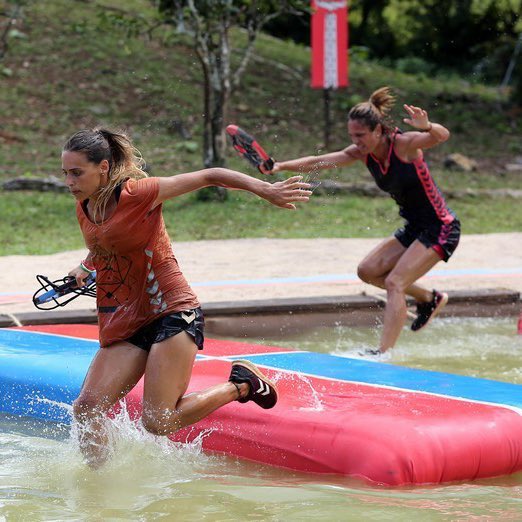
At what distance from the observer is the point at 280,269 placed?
10641 millimetres

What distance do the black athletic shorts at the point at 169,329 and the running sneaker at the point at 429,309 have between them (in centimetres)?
358

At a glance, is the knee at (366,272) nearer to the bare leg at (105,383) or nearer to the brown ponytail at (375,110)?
the brown ponytail at (375,110)

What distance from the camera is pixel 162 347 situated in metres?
4.79

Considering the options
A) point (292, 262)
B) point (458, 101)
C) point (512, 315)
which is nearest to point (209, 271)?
point (292, 262)

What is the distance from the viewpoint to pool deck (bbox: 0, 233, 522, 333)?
28.7 ft

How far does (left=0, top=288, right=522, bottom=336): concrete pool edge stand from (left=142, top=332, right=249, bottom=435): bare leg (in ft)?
11.5

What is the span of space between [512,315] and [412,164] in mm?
2582

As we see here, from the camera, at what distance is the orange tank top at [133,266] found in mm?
Result: 4785

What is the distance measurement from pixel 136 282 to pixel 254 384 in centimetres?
82

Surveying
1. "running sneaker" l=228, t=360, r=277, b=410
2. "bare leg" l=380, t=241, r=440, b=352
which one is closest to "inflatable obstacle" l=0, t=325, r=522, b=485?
"running sneaker" l=228, t=360, r=277, b=410

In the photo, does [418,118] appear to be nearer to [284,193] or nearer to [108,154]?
[284,193]

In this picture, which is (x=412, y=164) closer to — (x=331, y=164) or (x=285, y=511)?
(x=331, y=164)

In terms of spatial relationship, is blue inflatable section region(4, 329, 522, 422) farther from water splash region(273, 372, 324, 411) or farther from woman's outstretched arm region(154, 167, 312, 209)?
woman's outstretched arm region(154, 167, 312, 209)

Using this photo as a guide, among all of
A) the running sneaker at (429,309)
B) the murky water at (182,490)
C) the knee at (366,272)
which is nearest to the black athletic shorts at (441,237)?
the knee at (366,272)
